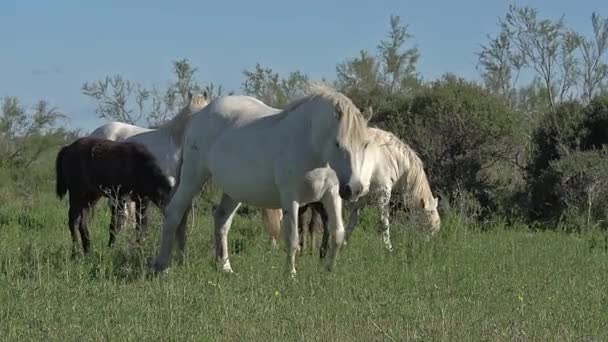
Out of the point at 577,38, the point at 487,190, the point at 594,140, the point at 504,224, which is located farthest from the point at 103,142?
the point at 577,38

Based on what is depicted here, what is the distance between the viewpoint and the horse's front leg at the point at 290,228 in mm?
9289

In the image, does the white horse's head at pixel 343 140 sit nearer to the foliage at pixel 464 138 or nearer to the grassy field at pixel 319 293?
the grassy field at pixel 319 293

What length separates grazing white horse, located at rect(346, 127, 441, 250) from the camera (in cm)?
1250

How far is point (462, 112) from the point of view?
717 inches

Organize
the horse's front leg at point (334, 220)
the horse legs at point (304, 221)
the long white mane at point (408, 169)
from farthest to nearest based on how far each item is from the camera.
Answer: the long white mane at point (408, 169)
the horse legs at point (304, 221)
the horse's front leg at point (334, 220)

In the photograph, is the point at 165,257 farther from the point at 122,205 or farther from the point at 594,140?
the point at 594,140

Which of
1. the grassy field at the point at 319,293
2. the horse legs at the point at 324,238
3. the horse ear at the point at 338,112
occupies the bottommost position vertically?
the grassy field at the point at 319,293

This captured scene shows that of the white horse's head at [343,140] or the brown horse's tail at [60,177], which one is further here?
the brown horse's tail at [60,177]

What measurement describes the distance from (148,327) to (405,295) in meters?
2.37

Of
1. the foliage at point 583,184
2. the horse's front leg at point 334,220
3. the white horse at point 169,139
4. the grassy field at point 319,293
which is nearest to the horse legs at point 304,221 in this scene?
the grassy field at point 319,293

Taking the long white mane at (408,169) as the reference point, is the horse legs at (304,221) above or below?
below

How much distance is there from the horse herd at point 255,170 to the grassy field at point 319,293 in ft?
1.21

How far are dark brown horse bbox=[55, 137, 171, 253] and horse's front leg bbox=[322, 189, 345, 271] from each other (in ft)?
11.7

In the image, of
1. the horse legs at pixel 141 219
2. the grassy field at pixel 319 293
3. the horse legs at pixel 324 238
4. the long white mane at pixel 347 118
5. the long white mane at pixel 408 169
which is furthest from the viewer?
the long white mane at pixel 408 169
